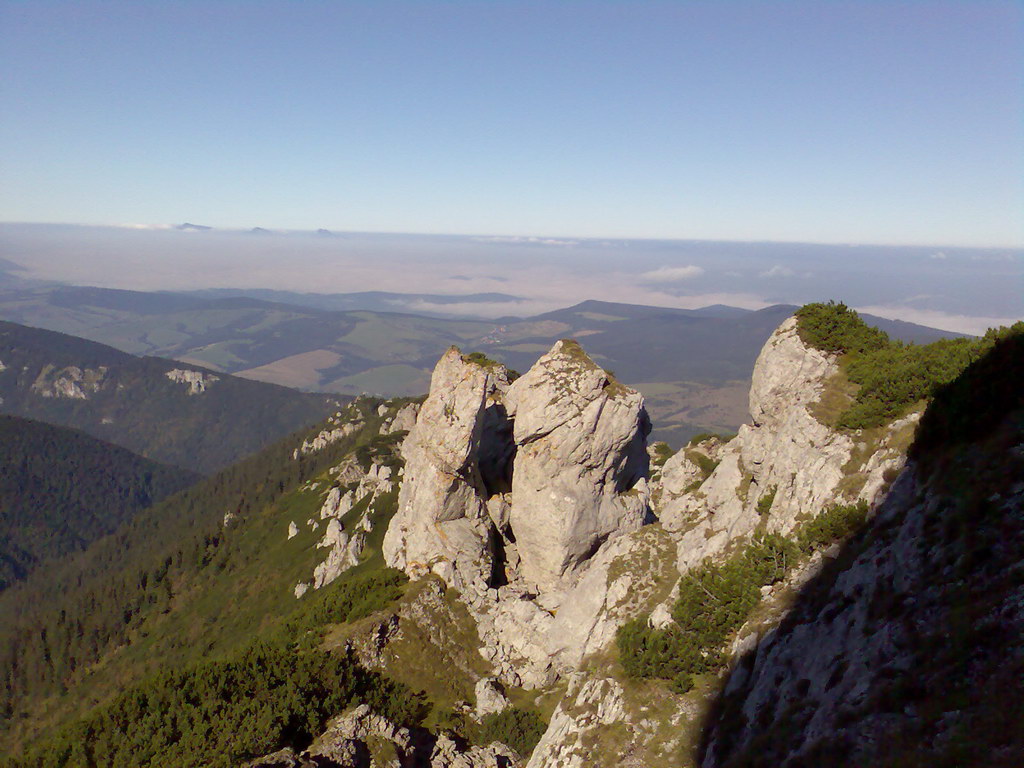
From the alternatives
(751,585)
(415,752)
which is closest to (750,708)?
(751,585)

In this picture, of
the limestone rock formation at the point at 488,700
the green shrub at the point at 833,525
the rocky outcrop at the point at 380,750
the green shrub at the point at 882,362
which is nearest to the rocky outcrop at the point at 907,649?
the green shrub at the point at 833,525

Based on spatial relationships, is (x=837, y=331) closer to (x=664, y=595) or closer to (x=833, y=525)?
(x=833, y=525)

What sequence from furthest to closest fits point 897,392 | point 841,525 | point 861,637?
point 897,392 < point 841,525 < point 861,637

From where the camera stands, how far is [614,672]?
4038 cm

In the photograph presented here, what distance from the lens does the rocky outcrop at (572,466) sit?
204ft

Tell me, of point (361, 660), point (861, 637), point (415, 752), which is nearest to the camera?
point (861, 637)

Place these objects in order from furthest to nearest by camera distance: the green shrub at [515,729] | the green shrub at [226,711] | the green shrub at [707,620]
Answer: the green shrub at [515,729]
the green shrub at [226,711]
the green shrub at [707,620]

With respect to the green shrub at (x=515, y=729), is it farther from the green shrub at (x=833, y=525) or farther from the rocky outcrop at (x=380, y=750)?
the green shrub at (x=833, y=525)

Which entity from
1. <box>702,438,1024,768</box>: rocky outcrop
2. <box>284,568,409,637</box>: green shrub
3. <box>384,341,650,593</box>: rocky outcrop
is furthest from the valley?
<box>284,568,409,637</box>: green shrub

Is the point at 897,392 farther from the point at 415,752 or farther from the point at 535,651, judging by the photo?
the point at 415,752

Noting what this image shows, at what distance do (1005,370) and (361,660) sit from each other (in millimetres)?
56743

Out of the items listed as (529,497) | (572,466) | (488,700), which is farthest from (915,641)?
(529,497)

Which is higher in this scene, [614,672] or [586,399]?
[586,399]

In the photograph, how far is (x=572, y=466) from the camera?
2463 inches
